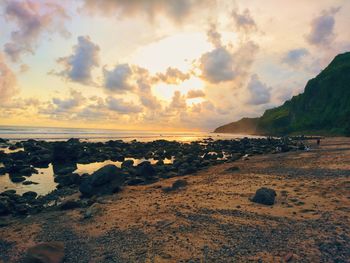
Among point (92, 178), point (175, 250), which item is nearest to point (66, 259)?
point (175, 250)

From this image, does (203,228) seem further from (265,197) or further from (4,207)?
(4,207)

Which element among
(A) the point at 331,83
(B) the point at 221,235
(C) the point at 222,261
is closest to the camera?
(C) the point at 222,261

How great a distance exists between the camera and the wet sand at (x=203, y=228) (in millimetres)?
9250

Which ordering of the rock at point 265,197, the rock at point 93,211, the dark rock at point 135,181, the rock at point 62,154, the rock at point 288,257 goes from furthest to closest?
the rock at point 62,154 → the dark rock at point 135,181 → the rock at point 93,211 → the rock at point 265,197 → the rock at point 288,257

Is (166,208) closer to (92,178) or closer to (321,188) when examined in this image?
(92,178)

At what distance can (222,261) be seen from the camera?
8.69 meters

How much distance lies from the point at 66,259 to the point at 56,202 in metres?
9.80

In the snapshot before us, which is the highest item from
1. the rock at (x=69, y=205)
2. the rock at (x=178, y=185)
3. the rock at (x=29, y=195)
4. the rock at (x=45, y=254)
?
the rock at (x=178, y=185)

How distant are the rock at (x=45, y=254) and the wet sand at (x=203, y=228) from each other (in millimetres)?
376

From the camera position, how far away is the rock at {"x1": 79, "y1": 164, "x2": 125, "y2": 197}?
19972 millimetres

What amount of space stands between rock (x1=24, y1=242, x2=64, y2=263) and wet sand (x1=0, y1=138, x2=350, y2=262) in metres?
0.38

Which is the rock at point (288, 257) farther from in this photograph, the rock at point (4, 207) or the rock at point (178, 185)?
the rock at point (4, 207)

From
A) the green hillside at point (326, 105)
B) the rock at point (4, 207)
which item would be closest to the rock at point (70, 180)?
the rock at point (4, 207)

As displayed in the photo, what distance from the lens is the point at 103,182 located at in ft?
67.8
